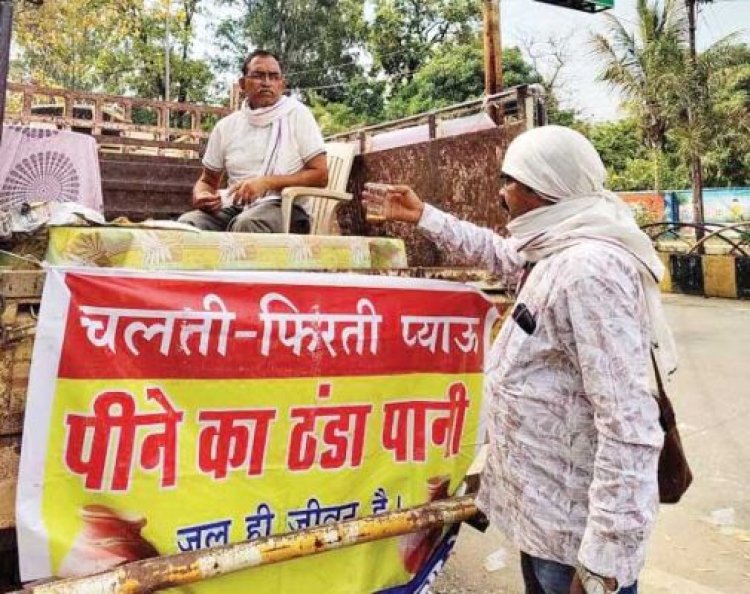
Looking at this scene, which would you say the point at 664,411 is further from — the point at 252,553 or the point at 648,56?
the point at 648,56

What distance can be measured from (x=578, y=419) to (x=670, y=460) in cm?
32

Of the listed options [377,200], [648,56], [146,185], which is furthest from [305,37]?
[377,200]

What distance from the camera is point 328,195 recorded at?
116 inches

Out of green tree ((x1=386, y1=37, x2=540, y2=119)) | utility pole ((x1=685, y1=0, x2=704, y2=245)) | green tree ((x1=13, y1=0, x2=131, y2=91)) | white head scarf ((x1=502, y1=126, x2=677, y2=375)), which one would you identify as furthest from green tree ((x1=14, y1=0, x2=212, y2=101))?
utility pole ((x1=685, y1=0, x2=704, y2=245))

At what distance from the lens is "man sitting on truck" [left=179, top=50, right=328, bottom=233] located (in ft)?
10.1

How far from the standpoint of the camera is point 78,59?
18.9 meters

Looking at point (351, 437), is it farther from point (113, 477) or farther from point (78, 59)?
point (78, 59)

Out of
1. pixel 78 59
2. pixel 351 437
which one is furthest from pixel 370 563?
pixel 78 59

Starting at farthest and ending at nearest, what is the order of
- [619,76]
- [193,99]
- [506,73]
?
[193,99]
[506,73]
[619,76]

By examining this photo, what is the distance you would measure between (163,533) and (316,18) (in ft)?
90.3

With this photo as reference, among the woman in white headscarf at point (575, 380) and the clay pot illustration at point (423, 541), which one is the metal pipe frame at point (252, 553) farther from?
the woman in white headscarf at point (575, 380)

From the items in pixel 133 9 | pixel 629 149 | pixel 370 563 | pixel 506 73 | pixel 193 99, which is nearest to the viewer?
pixel 370 563

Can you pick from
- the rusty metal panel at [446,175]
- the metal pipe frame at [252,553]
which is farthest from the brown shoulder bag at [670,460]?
the rusty metal panel at [446,175]

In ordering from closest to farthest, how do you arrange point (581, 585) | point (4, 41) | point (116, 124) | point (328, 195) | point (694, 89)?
point (4, 41) < point (581, 585) < point (328, 195) < point (116, 124) < point (694, 89)
